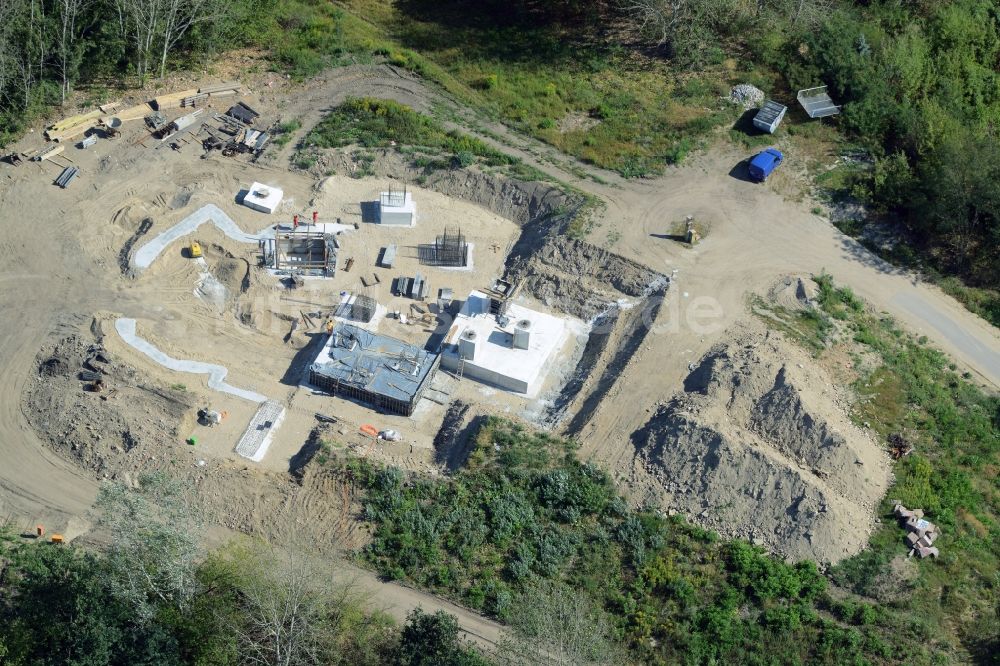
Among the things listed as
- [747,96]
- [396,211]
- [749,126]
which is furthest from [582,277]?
[747,96]

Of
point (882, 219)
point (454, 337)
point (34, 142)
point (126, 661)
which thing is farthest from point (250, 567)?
point (882, 219)

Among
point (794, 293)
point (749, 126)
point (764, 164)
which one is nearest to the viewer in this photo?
point (794, 293)

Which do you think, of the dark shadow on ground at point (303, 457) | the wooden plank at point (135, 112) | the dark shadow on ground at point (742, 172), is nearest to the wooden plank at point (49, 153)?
the wooden plank at point (135, 112)

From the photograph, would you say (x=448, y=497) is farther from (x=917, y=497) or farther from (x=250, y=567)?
(x=917, y=497)

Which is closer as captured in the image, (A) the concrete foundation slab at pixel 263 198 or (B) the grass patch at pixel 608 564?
(B) the grass patch at pixel 608 564

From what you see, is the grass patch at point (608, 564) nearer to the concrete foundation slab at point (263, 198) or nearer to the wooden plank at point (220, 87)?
the concrete foundation slab at point (263, 198)

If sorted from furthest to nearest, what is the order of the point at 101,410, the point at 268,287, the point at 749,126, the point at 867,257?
the point at 749,126 < the point at 867,257 < the point at 268,287 < the point at 101,410

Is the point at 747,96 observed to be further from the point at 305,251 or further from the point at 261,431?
the point at 261,431
